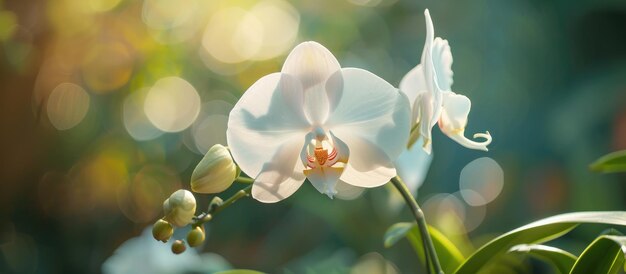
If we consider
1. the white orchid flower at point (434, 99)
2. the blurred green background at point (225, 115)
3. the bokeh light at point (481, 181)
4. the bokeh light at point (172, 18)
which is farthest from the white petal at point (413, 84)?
the bokeh light at point (481, 181)

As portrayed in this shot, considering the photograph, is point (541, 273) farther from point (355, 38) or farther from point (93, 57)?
point (93, 57)

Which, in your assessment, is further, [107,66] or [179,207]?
[107,66]

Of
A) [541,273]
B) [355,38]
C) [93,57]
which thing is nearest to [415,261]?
[541,273]

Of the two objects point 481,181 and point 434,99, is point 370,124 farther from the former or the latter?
point 481,181

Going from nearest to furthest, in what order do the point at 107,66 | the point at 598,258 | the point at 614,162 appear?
the point at 598,258, the point at 614,162, the point at 107,66

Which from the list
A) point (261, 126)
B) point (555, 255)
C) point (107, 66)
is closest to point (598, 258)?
point (555, 255)

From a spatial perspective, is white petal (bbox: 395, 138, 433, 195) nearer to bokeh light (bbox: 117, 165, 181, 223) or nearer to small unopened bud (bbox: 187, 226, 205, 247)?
small unopened bud (bbox: 187, 226, 205, 247)

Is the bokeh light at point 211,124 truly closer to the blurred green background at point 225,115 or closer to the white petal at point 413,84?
the blurred green background at point 225,115
